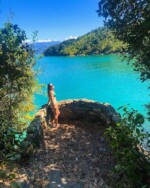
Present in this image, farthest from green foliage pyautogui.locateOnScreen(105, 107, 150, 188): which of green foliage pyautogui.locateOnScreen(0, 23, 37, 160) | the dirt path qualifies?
green foliage pyautogui.locateOnScreen(0, 23, 37, 160)

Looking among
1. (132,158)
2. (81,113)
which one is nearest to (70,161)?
(132,158)

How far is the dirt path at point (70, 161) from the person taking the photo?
6.77m

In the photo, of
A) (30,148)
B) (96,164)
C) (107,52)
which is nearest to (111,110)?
(96,164)

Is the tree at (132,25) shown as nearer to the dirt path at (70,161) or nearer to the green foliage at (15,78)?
the dirt path at (70,161)

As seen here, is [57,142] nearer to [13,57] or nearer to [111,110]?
[111,110]

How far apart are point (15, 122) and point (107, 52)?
126193mm

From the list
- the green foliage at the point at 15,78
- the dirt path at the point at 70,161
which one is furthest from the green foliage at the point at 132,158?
the green foliage at the point at 15,78

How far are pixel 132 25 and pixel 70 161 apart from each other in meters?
4.54

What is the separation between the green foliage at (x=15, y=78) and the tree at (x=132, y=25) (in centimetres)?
485

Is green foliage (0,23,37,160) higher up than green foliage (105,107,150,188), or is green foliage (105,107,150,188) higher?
green foliage (0,23,37,160)

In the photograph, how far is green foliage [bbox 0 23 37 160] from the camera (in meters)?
10.6

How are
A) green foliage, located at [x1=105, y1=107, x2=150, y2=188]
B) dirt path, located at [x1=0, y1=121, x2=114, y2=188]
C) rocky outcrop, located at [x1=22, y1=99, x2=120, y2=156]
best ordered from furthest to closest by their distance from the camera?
1. rocky outcrop, located at [x1=22, y1=99, x2=120, y2=156]
2. dirt path, located at [x1=0, y1=121, x2=114, y2=188]
3. green foliage, located at [x1=105, y1=107, x2=150, y2=188]

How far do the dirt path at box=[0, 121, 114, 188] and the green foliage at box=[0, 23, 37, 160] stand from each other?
1.88 meters

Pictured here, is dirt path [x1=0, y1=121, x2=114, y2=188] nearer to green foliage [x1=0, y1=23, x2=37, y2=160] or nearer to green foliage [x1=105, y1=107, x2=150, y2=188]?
green foliage [x1=105, y1=107, x2=150, y2=188]
